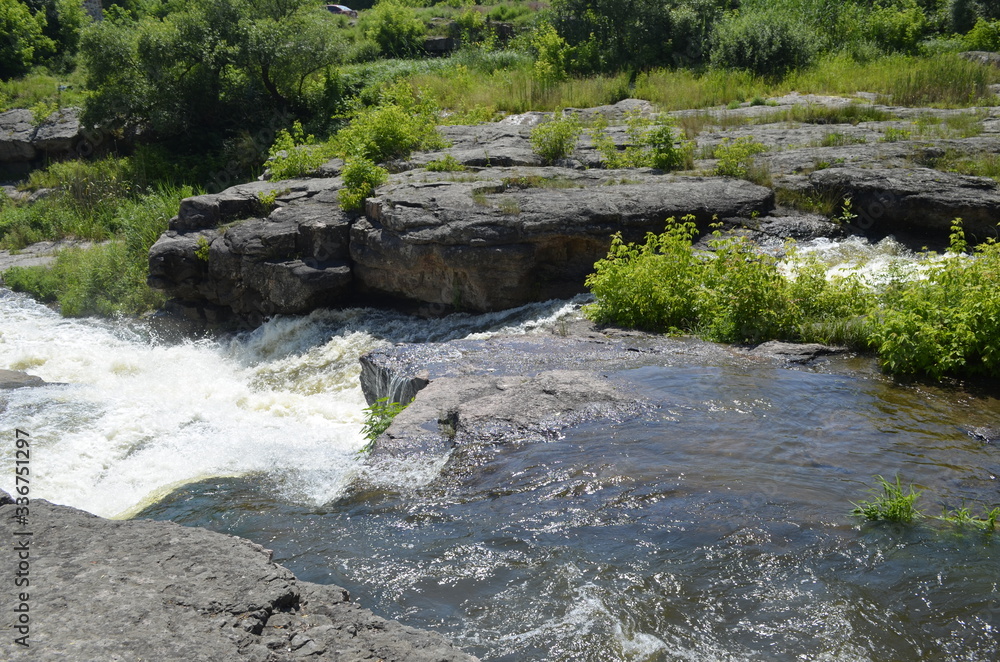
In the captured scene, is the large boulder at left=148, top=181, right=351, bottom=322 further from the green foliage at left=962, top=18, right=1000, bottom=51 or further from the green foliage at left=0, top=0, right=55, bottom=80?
the green foliage at left=0, top=0, right=55, bottom=80

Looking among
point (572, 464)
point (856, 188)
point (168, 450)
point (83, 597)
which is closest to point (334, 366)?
point (168, 450)

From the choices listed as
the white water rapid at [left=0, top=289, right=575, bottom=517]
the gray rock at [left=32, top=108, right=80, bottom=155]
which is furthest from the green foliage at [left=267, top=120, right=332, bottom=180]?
the gray rock at [left=32, top=108, right=80, bottom=155]

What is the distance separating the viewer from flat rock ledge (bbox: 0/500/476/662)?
2.88 metres

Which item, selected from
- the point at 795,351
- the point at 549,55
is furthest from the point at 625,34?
the point at 795,351

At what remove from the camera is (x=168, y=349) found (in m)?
13.1

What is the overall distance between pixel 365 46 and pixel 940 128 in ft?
70.4

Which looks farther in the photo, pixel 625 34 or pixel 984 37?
pixel 625 34

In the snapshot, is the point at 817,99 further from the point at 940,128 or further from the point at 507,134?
the point at 507,134

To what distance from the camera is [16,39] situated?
1121 inches

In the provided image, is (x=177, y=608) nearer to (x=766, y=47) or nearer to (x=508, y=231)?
(x=508, y=231)

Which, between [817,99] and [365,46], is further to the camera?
[365,46]

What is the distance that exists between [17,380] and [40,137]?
15.0 meters

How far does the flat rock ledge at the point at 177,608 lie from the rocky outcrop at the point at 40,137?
72.4 ft

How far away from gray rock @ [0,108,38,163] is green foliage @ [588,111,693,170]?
57.1 ft
